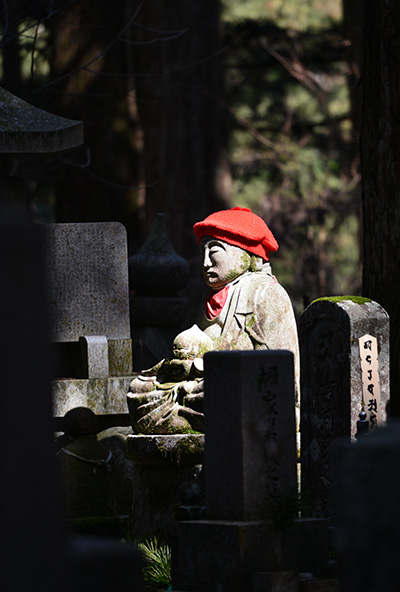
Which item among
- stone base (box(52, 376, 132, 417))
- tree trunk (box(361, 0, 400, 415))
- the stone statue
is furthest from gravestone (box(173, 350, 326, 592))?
tree trunk (box(361, 0, 400, 415))

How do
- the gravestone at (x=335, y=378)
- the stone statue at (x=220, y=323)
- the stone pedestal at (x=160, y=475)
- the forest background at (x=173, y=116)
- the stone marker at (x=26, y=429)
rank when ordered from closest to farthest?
the stone marker at (x=26, y=429) → the stone pedestal at (x=160, y=475) → the stone statue at (x=220, y=323) → the gravestone at (x=335, y=378) → the forest background at (x=173, y=116)

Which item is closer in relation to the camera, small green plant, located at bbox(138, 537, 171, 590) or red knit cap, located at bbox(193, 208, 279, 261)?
small green plant, located at bbox(138, 537, 171, 590)

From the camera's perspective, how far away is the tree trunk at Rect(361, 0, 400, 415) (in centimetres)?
942

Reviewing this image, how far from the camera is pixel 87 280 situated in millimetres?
8734

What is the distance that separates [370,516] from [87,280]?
549 cm

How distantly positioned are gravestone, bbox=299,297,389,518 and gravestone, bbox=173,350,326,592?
177 centimetres

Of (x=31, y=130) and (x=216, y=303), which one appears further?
(x=31, y=130)

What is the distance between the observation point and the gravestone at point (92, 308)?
855cm

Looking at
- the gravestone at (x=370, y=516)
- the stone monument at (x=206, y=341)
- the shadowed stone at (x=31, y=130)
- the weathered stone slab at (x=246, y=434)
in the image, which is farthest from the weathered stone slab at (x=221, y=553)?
the shadowed stone at (x=31, y=130)

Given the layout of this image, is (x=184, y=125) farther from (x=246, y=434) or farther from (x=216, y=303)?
(x=246, y=434)

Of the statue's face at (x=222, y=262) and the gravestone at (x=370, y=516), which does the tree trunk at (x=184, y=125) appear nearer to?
the statue's face at (x=222, y=262)

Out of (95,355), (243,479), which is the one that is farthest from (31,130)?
(243,479)

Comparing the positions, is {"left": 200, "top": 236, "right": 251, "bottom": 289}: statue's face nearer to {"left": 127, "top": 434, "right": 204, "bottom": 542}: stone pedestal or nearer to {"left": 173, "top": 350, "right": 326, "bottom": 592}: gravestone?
{"left": 127, "top": 434, "right": 204, "bottom": 542}: stone pedestal

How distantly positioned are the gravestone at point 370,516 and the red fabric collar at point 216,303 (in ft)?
13.1
